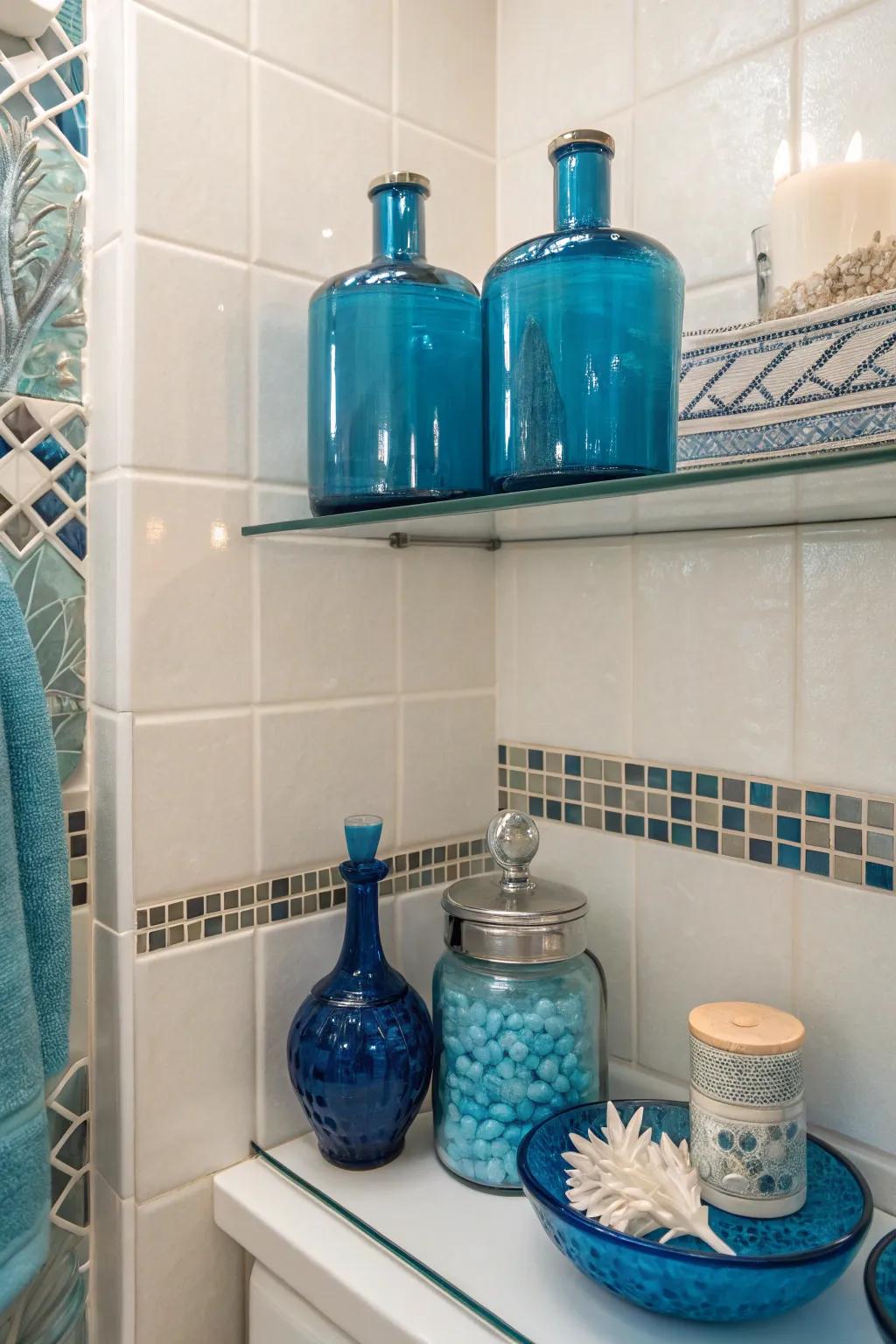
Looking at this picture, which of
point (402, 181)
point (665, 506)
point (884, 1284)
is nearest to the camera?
point (884, 1284)

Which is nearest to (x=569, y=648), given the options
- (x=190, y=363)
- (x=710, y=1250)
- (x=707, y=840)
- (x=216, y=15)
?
(x=707, y=840)

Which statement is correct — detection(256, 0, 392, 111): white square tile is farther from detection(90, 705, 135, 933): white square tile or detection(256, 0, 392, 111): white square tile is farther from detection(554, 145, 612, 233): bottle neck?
detection(90, 705, 135, 933): white square tile

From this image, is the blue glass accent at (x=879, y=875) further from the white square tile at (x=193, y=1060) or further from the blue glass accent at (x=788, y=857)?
the white square tile at (x=193, y=1060)

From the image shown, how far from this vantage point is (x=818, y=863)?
826 mm

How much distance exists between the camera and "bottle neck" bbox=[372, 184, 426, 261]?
0.82 m

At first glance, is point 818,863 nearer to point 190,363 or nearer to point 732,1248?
point 732,1248

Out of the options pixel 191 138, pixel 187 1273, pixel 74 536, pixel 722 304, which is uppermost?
pixel 191 138

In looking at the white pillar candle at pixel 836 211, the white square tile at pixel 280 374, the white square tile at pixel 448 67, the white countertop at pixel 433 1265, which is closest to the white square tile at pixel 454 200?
the white square tile at pixel 448 67

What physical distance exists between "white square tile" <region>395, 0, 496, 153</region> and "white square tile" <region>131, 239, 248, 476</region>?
1.02 ft

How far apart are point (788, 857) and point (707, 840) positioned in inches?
3.2

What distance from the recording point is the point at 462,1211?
0.80 m

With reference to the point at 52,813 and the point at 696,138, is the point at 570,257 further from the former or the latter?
the point at 52,813

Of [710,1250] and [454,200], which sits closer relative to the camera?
[710,1250]

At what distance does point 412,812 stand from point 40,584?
43 centimetres
